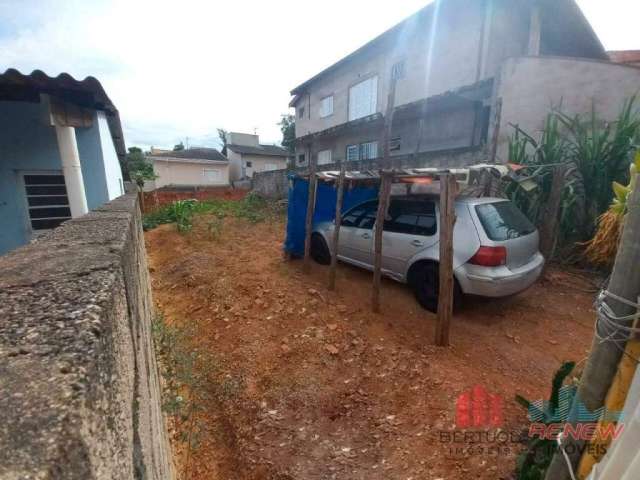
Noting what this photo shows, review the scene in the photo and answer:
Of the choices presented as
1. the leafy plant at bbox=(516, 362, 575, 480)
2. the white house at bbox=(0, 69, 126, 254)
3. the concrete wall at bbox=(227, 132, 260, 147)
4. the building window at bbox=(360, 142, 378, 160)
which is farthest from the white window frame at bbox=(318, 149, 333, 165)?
the concrete wall at bbox=(227, 132, 260, 147)

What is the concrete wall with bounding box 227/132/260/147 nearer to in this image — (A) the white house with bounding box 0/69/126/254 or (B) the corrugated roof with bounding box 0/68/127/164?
(A) the white house with bounding box 0/69/126/254

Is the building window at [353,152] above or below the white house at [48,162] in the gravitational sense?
above

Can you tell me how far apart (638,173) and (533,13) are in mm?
10572

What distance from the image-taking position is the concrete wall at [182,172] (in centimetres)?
2522

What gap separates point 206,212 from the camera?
39.7ft

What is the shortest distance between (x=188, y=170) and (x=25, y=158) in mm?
23665

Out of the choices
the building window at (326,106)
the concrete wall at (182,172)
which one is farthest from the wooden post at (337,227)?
the concrete wall at (182,172)

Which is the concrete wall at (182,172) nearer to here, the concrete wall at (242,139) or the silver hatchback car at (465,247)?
the concrete wall at (242,139)

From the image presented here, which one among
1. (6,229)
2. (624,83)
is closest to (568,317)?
(624,83)

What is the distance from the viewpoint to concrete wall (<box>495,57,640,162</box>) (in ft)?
18.6

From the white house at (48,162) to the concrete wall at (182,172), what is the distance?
22.6 meters

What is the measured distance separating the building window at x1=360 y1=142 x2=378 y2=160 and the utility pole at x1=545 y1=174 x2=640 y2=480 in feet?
37.6

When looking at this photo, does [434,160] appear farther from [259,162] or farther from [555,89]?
[259,162]

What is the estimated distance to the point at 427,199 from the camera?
3.99 meters
